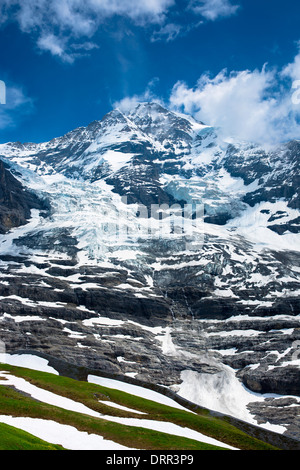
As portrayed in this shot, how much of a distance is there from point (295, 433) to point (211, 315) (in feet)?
215

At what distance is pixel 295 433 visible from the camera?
86.3 m

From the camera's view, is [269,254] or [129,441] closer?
[129,441]

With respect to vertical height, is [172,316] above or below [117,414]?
above

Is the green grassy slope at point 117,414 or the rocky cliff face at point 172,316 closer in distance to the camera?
the green grassy slope at point 117,414

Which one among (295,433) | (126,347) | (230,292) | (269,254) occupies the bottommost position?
(295,433)

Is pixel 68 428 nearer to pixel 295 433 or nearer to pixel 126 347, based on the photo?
pixel 295 433

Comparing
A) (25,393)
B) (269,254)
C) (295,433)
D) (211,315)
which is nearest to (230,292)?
(211,315)

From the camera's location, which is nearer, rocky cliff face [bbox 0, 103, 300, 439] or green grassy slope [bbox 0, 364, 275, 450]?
green grassy slope [bbox 0, 364, 275, 450]

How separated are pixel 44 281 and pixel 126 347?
167ft

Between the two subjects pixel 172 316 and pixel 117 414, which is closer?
pixel 117 414

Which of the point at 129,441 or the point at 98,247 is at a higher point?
the point at 98,247

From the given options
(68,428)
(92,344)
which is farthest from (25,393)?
(92,344)
